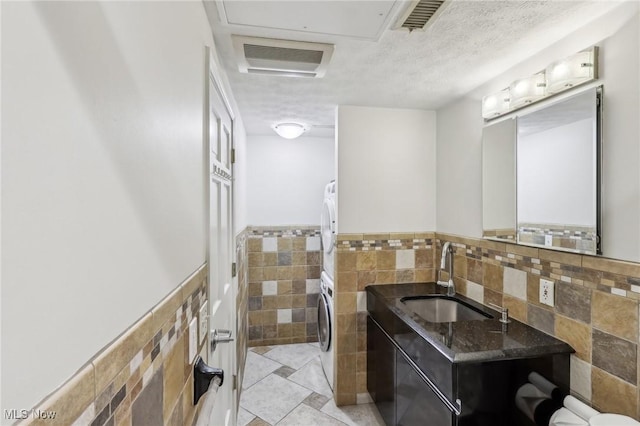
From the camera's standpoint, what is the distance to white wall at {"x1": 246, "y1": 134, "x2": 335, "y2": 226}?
3.61m

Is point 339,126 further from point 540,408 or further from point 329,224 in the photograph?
point 540,408

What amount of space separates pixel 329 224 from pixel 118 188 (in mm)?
2244

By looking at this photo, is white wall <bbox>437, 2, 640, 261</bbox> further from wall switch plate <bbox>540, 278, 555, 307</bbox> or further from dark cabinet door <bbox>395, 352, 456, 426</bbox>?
dark cabinet door <bbox>395, 352, 456, 426</bbox>

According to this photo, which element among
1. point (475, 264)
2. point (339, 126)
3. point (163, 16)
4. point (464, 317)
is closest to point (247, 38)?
point (163, 16)

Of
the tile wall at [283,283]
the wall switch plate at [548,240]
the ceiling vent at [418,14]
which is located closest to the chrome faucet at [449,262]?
the wall switch plate at [548,240]

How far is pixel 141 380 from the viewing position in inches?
24.9

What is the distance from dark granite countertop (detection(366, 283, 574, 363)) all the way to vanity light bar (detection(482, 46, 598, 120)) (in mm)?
1243

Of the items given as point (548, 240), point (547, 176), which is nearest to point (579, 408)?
point (548, 240)

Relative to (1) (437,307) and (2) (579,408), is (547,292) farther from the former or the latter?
(1) (437,307)

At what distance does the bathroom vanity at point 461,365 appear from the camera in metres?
1.37

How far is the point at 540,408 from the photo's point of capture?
4.58ft

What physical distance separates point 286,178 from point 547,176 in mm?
2649

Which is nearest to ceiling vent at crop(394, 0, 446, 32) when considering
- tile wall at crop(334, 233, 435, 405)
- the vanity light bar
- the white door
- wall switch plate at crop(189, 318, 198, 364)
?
the vanity light bar

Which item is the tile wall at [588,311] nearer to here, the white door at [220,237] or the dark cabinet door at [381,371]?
the dark cabinet door at [381,371]
